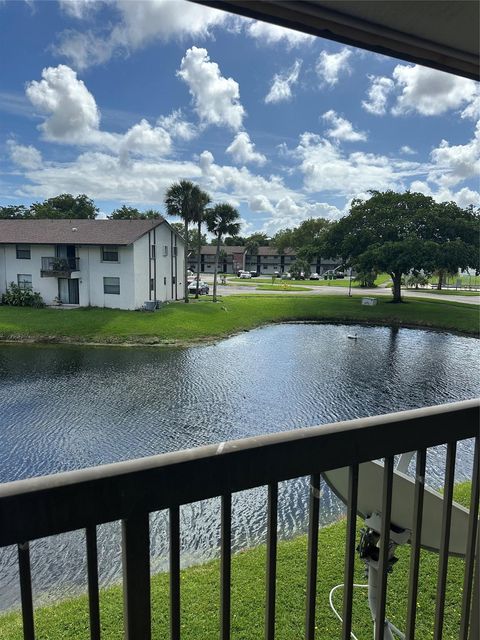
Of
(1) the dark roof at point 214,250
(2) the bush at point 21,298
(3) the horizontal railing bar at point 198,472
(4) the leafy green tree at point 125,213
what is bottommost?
(2) the bush at point 21,298

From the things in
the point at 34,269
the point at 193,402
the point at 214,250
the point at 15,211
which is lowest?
the point at 193,402

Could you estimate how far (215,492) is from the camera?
3.07ft

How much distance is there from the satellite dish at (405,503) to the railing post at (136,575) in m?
0.74

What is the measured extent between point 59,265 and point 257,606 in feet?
69.8

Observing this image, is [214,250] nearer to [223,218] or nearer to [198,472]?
[223,218]

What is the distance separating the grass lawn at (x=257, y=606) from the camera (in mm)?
2658

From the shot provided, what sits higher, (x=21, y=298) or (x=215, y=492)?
(x=215, y=492)

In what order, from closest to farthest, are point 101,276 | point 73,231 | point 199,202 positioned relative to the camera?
point 101,276 → point 73,231 → point 199,202

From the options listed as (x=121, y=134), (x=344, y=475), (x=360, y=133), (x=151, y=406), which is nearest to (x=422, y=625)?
(x=344, y=475)

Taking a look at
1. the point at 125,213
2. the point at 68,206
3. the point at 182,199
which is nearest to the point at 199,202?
the point at 182,199

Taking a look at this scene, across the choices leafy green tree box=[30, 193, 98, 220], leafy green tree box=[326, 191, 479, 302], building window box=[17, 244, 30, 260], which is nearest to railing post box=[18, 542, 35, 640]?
building window box=[17, 244, 30, 260]

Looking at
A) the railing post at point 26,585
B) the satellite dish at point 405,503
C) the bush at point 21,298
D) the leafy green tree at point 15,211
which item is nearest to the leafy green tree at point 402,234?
the bush at point 21,298

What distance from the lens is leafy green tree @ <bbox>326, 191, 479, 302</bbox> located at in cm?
2373

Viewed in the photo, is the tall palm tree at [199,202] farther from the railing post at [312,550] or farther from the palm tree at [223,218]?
the railing post at [312,550]
